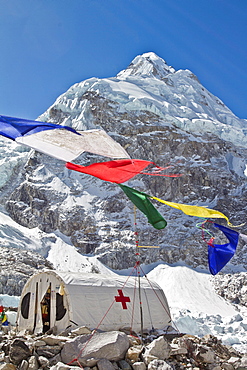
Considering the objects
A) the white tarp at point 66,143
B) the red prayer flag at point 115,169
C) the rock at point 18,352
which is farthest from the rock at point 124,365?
the white tarp at point 66,143

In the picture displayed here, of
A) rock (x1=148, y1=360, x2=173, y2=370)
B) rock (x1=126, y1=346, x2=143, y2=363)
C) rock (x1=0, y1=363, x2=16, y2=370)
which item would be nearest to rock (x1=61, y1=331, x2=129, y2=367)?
rock (x1=126, y1=346, x2=143, y2=363)

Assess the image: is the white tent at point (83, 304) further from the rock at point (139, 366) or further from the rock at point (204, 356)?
the rock at point (139, 366)

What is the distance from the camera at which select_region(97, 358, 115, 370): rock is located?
7635mm

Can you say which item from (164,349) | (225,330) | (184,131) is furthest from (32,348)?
(184,131)

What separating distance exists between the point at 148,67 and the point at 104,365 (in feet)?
380

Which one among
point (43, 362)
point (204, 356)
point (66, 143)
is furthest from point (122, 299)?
point (66, 143)

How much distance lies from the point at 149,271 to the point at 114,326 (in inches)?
1578

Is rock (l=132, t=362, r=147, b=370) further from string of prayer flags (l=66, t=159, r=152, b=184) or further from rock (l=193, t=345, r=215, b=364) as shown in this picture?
string of prayer flags (l=66, t=159, r=152, b=184)

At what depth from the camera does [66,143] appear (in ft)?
27.2

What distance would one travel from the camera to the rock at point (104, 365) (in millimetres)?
7635

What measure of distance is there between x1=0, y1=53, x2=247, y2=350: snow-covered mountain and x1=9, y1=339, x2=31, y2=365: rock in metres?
34.6

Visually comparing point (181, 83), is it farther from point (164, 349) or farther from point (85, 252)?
point (164, 349)

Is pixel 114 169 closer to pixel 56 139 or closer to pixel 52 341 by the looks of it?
pixel 56 139

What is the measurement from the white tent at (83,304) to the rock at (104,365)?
12.7 ft
